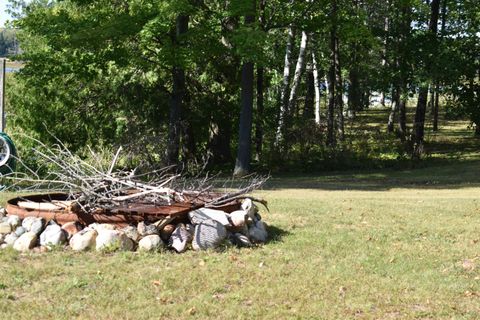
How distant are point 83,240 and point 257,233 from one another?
2287 mm

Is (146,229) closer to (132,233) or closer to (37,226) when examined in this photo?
(132,233)

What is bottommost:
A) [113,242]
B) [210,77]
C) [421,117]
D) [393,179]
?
[393,179]

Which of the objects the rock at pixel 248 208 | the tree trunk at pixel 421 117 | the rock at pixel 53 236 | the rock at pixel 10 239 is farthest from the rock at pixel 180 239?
the tree trunk at pixel 421 117

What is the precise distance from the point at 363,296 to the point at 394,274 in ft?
3.26

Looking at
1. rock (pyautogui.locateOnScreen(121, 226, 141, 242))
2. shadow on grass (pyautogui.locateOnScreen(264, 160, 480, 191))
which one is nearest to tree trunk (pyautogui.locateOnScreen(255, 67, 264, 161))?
shadow on grass (pyautogui.locateOnScreen(264, 160, 480, 191))

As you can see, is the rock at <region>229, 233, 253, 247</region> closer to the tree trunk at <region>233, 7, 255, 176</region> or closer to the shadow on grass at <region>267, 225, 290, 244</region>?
the shadow on grass at <region>267, 225, 290, 244</region>

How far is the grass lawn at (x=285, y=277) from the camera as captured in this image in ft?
17.9

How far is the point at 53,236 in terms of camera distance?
7.62m

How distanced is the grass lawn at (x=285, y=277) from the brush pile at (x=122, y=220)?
276 millimetres

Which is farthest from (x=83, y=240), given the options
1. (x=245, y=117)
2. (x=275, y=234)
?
(x=245, y=117)

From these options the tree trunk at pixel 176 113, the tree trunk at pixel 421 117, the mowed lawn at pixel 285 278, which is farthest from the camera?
the tree trunk at pixel 421 117

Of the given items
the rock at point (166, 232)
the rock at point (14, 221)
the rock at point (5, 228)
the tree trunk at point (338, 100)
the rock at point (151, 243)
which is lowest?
the rock at point (151, 243)

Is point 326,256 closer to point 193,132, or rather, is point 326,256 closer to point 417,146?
point 193,132

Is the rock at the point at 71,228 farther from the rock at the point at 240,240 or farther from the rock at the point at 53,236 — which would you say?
the rock at the point at 240,240
